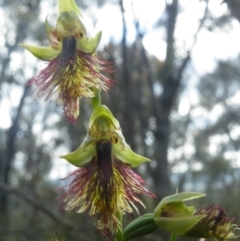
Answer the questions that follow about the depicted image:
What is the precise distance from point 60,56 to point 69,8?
18 centimetres

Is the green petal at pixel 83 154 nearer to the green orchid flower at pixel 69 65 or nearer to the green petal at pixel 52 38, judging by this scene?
the green orchid flower at pixel 69 65

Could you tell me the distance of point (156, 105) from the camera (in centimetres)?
897

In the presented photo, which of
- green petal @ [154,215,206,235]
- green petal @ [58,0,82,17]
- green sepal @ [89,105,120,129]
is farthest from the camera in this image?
green petal @ [58,0,82,17]

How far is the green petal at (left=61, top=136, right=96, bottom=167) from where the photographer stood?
168 cm

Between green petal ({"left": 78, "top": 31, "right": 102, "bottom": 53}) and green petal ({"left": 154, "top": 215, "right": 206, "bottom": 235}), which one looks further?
green petal ({"left": 78, "top": 31, "right": 102, "bottom": 53})

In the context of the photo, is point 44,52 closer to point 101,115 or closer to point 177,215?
point 101,115

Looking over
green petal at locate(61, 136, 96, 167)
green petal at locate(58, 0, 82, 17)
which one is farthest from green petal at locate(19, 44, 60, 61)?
green petal at locate(61, 136, 96, 167)

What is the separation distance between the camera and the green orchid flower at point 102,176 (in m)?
1.68

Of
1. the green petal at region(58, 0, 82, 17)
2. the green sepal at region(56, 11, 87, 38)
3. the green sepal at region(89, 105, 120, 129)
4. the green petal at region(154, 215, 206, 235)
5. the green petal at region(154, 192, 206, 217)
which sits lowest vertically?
the green petal at region(154, 215, 206, 235)

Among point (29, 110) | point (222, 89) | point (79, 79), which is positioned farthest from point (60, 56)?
point (29, 110)

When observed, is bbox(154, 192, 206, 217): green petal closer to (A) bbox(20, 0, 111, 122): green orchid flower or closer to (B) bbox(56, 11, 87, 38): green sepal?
(A) bbox(20, 0, 111, 122): green orchid flower

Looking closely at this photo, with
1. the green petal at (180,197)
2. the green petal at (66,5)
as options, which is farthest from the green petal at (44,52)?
the green petal at (180,197)

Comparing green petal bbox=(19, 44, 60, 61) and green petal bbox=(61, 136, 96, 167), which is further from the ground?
green petal bbox=(19, 44, 60, 61)

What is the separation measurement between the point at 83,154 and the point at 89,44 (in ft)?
1.09
